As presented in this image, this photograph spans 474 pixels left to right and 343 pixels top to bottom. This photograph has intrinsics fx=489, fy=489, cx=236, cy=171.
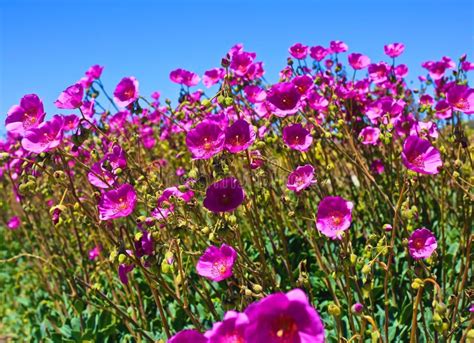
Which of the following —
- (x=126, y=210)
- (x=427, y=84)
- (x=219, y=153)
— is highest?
(x=427, y=84)

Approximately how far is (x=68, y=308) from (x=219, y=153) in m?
2.60

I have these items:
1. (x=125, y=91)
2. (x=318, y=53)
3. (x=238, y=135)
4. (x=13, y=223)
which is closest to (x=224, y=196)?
(x=238, y=135)

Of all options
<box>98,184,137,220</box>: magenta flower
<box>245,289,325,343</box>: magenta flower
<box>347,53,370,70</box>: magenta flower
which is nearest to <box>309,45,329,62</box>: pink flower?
<box>347,53,370,70</box>: magenta flower

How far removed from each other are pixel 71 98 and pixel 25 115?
213 mm

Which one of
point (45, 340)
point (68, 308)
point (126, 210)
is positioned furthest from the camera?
point (68, 308)

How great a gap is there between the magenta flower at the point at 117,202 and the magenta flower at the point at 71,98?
1.61ft

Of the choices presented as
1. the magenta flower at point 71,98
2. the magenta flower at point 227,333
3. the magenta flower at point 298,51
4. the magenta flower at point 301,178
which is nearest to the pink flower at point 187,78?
the magenta flower at point 298,51

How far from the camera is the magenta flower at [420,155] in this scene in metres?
1.92

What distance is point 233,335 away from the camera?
1077mm

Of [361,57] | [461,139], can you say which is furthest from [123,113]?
[461,139]

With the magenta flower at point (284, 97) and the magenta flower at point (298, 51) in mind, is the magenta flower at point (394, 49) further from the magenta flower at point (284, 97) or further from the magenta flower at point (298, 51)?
the magenta flower at point (284, 97)

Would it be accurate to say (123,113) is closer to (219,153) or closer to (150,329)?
(150,329)

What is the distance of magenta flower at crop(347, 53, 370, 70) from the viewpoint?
3.66 m

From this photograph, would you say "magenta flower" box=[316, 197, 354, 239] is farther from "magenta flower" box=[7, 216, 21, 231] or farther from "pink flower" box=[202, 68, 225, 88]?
"magenta flower" box=[7, 216, 21, 231]
